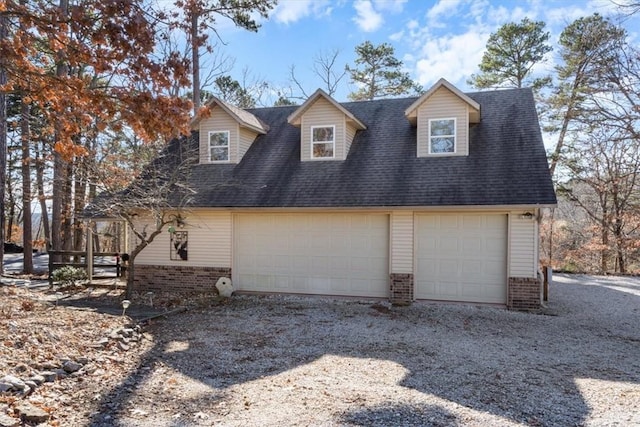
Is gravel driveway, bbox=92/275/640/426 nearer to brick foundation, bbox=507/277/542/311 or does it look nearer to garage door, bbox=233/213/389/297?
brick foundation, bbox=507/277/542/311

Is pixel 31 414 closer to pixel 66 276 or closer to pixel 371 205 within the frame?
pixel 371 205

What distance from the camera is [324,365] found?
6277 mm

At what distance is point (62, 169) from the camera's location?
1598 cm

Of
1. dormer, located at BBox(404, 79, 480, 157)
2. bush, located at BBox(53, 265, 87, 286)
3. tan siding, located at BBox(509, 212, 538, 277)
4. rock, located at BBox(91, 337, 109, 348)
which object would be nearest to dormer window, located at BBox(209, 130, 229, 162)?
bush, located at BBox(53, 265, 87, 286)

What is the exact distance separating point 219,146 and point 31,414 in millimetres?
10330

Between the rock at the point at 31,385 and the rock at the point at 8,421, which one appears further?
the rock at the point at 31,385

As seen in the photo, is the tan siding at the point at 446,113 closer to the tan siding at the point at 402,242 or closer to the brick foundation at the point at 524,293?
the tan siding at the point at 402,242

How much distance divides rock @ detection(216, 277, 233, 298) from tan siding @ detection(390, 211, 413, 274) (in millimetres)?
4359

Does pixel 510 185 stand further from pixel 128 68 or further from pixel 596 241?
pixel 596 241

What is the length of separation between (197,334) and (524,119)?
10102 millimetres

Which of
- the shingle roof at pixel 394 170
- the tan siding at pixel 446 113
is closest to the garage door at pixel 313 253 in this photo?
the shingle roof at pixel 394 170

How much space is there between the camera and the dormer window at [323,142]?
12.8 meters

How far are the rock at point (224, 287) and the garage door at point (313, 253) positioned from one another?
0.34 meters

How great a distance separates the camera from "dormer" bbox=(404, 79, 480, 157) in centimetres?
1155
